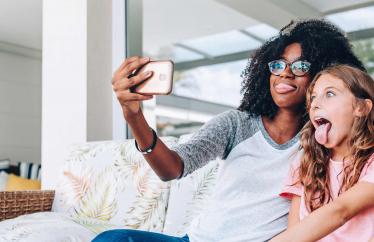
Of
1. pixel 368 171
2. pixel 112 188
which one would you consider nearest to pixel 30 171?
pixel 112 188

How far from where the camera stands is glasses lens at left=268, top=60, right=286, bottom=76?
5.32 feet

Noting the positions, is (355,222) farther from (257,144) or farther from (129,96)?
(129,96)

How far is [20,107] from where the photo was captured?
655 centimetres

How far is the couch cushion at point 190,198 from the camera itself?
2154 mm

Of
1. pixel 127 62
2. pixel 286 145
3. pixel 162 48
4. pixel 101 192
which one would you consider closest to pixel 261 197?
pixel 286 145

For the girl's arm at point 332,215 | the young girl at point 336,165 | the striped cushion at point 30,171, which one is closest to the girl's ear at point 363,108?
the young girl at point 336,165

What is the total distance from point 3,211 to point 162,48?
6.45 ft

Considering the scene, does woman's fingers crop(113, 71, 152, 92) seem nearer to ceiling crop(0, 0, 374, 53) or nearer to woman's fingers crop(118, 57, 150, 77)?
woman's fingers crop(118, 57, 150, 77)

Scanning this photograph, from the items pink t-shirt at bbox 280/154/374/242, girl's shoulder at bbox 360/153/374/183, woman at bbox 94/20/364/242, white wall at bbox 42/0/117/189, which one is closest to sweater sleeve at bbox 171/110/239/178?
woman at bbox 94/20/364/242

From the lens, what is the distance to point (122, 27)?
10.4 feet

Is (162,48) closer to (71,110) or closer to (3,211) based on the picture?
(71,110)

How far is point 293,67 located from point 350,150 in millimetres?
323

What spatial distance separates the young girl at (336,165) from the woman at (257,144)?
0.29ft

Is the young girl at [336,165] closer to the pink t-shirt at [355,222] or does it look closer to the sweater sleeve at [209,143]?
the pink t-shirt at [355,222]
